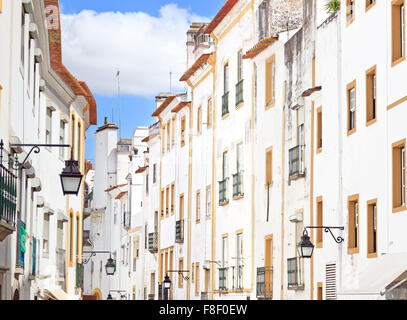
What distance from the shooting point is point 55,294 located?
30953 mm

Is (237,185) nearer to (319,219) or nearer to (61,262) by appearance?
(319,219)

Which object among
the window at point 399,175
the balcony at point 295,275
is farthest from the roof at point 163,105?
the window at point 399,175

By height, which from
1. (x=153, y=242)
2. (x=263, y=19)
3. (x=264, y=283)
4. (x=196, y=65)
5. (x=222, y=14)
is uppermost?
(x=222, y=14)

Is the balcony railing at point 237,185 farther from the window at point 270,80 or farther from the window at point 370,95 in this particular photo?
the window at point 370,95

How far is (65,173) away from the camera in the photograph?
19.1 meters

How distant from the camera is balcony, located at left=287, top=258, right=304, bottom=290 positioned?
3288 cm

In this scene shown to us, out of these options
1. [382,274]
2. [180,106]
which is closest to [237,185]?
[180,106]

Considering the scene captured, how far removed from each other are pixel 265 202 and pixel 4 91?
18793 mm

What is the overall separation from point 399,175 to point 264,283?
12.5m

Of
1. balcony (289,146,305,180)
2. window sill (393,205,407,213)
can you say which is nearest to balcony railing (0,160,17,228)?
window sill (393,205,407,213)

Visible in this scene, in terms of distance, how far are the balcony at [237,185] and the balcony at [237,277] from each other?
8.81 ft

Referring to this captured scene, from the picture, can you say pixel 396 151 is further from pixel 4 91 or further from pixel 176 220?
pixel 176 220

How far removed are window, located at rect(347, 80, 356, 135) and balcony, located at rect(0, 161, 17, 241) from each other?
12833 millimetres

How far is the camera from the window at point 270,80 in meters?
37.5
